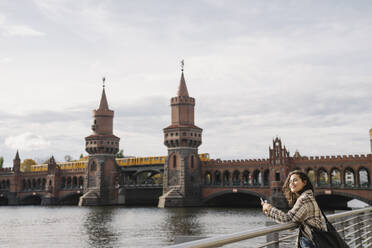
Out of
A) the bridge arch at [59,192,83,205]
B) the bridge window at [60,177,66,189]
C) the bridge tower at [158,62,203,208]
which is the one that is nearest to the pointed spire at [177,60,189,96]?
the bridge tower at [158,62,203,208]

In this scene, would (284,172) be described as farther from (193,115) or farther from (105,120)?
(105,120)

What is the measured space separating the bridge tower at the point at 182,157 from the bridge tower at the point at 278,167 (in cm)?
1338

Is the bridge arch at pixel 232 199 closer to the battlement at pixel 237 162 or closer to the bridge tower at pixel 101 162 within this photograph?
the battlement at pixel 237 162

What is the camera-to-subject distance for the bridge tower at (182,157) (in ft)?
227

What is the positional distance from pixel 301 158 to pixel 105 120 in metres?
40.2

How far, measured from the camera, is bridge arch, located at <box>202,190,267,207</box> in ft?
231

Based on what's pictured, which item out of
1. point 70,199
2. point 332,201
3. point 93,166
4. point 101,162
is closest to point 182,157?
point 101,162

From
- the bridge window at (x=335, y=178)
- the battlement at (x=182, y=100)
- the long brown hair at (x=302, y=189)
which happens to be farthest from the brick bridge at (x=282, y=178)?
the long brown hair at (x=302, y=189)

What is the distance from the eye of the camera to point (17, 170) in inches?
3974

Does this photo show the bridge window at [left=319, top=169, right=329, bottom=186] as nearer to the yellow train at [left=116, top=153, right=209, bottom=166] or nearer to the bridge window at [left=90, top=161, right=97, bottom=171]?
the yellow train at [left=116, top=153, right=209, bottom=166]

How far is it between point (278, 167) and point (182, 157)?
1607 centimetres

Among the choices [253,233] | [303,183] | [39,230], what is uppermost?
[303,183]

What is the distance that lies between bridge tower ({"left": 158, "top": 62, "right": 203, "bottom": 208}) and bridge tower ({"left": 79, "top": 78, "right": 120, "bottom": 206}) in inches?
601

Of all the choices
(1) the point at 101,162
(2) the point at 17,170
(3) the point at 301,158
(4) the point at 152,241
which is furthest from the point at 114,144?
(4) the point at 152,241
